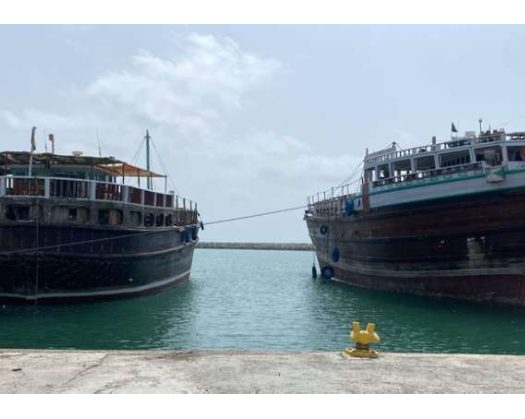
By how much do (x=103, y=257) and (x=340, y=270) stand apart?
1495cm

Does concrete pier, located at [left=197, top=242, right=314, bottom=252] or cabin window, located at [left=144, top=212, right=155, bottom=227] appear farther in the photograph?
concrete pier, located at [left=197, top=242, right=314, bottom=252]

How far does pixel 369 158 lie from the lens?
27.3 meters

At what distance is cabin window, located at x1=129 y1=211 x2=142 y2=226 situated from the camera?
22.2 meters

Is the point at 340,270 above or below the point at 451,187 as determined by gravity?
below

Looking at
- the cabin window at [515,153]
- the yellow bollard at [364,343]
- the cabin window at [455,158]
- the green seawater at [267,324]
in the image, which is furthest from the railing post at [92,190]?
the cabin window at [515,153]

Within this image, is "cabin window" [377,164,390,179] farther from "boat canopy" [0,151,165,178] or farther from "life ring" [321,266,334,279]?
"boat canopy" [0,151,165,178]

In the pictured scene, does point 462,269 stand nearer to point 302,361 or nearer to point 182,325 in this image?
point 182,325

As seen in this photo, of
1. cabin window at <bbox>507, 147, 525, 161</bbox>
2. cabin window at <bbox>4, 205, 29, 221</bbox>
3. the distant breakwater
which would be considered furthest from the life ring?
the distant breakwater

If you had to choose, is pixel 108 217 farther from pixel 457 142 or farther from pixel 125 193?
pixel 457 142

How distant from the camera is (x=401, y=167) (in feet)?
83.7

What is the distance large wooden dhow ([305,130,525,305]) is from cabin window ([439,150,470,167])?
0.13 ft

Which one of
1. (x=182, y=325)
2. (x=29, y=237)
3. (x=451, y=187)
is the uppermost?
(x=451, y=187)

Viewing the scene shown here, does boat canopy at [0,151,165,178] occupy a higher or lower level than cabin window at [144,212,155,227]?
higher
